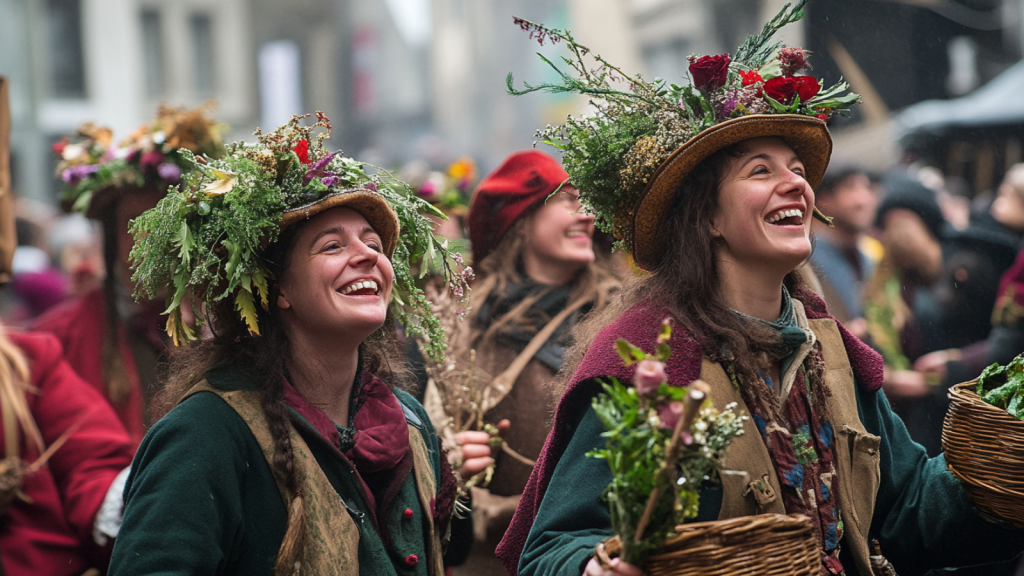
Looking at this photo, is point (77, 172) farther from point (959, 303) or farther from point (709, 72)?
point (959, 303)

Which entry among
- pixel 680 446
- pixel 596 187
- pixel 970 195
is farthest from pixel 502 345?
pixel 970 195

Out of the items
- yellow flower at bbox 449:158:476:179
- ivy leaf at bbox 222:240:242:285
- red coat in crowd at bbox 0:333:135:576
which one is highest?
ivy leaf at bbox 222:240:242:285

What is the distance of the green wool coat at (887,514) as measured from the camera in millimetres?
2686

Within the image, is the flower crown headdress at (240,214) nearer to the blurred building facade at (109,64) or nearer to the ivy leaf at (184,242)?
the ivy leaf at (184,242)

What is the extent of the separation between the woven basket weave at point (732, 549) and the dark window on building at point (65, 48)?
24.5m

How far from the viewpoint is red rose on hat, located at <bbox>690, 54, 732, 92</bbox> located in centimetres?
307

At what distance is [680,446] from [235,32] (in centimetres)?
2828

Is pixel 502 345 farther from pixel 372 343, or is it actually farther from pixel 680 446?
pixel 680 446

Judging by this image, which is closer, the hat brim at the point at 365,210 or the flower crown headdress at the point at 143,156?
the hat brim at the point at 365,210

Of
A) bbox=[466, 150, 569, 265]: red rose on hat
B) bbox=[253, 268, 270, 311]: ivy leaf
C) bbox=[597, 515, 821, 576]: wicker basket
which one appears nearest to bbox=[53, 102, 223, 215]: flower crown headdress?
bbox=[466, 150, 569, 265]: red rose on hat

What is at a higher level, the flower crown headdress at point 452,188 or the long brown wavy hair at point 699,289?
the long brown wavy hair at point 699,289

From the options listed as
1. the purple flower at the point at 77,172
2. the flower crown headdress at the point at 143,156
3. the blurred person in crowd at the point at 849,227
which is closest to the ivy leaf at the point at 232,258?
the flower crown headdress at the point at 143,156

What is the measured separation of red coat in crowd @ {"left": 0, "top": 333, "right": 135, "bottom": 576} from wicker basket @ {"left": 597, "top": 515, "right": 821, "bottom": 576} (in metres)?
2.58

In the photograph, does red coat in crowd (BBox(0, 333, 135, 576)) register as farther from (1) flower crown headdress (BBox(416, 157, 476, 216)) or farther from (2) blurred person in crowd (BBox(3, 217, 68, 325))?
(2) blurred person in crowd (BBox(3, 217, 68, 325))
